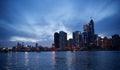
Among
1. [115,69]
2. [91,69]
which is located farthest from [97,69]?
[115,69]

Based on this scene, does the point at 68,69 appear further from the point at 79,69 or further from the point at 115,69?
the point at 115,69

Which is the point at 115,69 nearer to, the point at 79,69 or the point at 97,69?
the point at 97,69

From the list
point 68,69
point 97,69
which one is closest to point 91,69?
point 97,69

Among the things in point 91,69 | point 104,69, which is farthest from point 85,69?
point 104,69

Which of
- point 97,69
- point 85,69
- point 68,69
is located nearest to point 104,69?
point 97,69

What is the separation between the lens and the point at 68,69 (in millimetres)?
56062

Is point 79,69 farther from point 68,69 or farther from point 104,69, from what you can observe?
point 104,69

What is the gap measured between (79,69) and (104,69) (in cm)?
733

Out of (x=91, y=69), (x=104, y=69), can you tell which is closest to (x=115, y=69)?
(x=104, y=69)

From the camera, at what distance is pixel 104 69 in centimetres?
5406

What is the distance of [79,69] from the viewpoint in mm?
55469

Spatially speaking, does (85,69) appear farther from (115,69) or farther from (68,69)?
(115,69)

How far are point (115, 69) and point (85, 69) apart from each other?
28.5ft

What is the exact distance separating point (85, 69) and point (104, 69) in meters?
5.54
